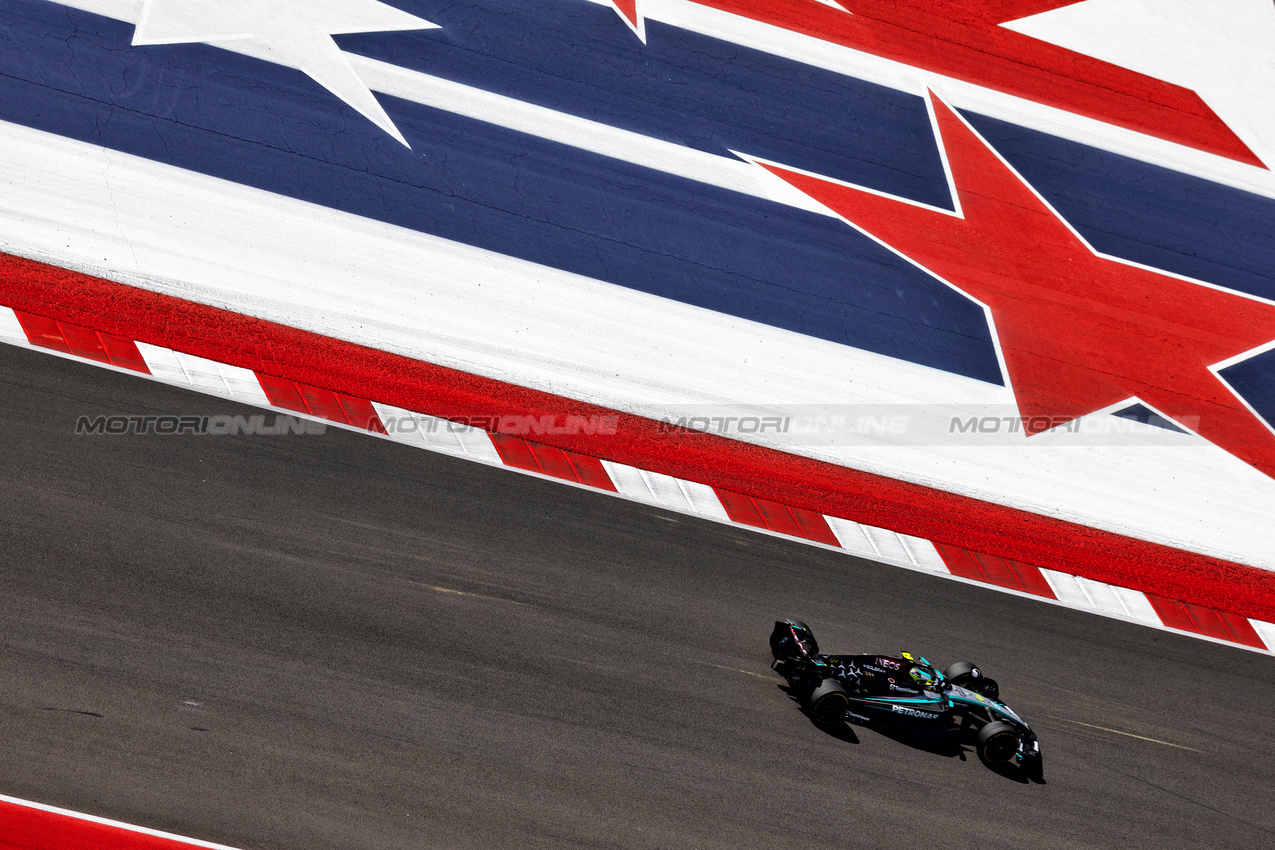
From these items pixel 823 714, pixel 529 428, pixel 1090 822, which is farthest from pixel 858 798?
pixel 529 428

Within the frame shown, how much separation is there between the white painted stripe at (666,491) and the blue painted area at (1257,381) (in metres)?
8.76

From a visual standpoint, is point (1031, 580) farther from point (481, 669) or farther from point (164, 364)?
point (164, 364)

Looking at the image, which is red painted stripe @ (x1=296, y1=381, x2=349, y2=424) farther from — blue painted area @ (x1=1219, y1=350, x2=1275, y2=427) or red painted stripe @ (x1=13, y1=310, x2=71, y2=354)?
blue painted area @ (x1=1219, y1=350, x2=1275, y2=427)

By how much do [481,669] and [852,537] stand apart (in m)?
4.99

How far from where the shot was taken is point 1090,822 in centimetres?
874

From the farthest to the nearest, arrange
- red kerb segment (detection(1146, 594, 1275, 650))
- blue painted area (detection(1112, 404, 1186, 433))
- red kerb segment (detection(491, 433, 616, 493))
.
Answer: blue painted area (detection(1112, 404, 1186, 433)) → red kerb segment (detection(1146, 594, 1275, 650)) → red kerb segment (detection(491, 433, 616, 493))

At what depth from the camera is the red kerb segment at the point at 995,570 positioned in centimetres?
1103

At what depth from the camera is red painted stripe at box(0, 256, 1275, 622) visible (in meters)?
11.0

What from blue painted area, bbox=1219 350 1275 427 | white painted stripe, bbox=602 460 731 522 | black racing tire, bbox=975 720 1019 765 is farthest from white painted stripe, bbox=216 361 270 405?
blue painted area, bbox=1219 350 1275 427

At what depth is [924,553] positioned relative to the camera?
11.1m

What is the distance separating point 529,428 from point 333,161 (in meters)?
4.95

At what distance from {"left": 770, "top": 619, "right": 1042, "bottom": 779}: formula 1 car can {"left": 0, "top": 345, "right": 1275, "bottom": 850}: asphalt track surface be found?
288 millimetres

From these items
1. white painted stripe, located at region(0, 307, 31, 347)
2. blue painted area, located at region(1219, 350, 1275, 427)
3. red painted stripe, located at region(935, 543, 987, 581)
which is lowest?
red painted stripe, located at region(935, 543, 987, 581)

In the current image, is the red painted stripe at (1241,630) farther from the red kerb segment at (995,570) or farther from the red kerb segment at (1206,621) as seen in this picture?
the red kerb segment at (995,570)
